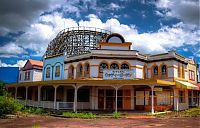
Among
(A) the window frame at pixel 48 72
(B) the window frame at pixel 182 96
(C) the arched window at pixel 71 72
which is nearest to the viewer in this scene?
(B) the window frame at pixel 182 96

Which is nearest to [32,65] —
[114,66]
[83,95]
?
[83,95]

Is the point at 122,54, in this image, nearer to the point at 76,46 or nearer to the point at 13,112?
the point at 13,112

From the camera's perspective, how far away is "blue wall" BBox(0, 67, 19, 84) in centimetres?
4816

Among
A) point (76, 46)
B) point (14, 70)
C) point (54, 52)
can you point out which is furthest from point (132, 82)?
point (14, 70)

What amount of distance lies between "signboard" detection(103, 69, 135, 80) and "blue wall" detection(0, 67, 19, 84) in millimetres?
27988

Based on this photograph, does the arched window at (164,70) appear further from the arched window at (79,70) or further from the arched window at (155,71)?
the arched window at (79,70)

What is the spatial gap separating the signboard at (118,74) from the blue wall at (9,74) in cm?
2799

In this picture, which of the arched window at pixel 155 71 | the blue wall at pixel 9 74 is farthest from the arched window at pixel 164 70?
the blue wall at pixel 9 74

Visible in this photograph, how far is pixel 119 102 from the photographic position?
2647 centimetres

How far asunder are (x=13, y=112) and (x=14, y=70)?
93.8 feet

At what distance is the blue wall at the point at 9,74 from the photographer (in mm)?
48156

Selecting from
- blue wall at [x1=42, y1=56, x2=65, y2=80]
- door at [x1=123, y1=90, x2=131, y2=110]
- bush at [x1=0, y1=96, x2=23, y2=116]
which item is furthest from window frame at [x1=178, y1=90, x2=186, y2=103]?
bush at [x1=0, y1=96, x2=23, y2=116]

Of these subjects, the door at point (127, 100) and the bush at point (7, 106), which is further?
the door at point (127, 100)

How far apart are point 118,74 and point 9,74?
103ft
